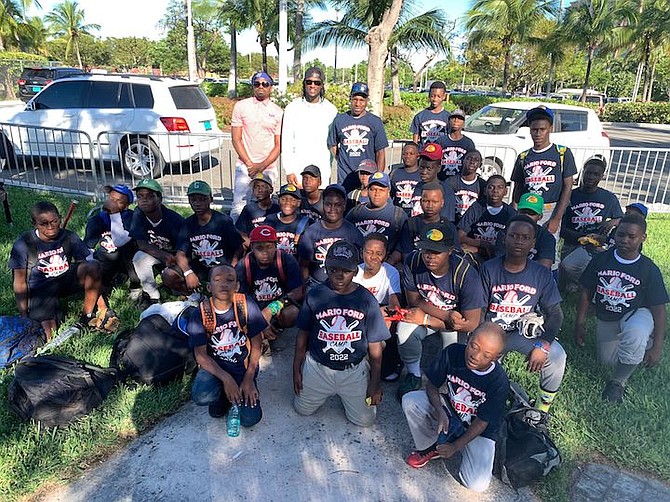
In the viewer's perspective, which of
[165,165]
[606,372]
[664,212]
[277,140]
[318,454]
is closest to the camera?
[318,454]

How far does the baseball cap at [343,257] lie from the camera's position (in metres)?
3.04

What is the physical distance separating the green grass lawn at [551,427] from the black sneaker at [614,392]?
6cm

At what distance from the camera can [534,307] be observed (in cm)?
358

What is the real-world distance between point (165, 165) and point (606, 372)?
27.1ft

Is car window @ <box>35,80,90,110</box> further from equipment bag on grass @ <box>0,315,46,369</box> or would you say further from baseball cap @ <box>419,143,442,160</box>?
baseball cap @ <box>419,143,442,160</box>

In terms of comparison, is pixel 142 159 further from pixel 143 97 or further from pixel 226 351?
pixel 226 351

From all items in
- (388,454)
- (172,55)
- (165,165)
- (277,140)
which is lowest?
(388,454)

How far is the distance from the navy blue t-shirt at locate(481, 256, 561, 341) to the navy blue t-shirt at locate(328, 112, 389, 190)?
2087 mm

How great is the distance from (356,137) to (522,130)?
540 centimetres

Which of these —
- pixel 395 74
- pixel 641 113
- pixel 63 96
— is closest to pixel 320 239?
pixel 63 96

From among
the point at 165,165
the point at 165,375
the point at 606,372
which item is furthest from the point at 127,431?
the point at 165,165

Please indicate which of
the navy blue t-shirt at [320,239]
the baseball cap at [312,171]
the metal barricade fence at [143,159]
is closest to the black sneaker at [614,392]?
the navy blue t-shirt at [320,239]

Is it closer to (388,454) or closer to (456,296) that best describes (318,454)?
(388,454)

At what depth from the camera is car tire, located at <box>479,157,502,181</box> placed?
336 inches
